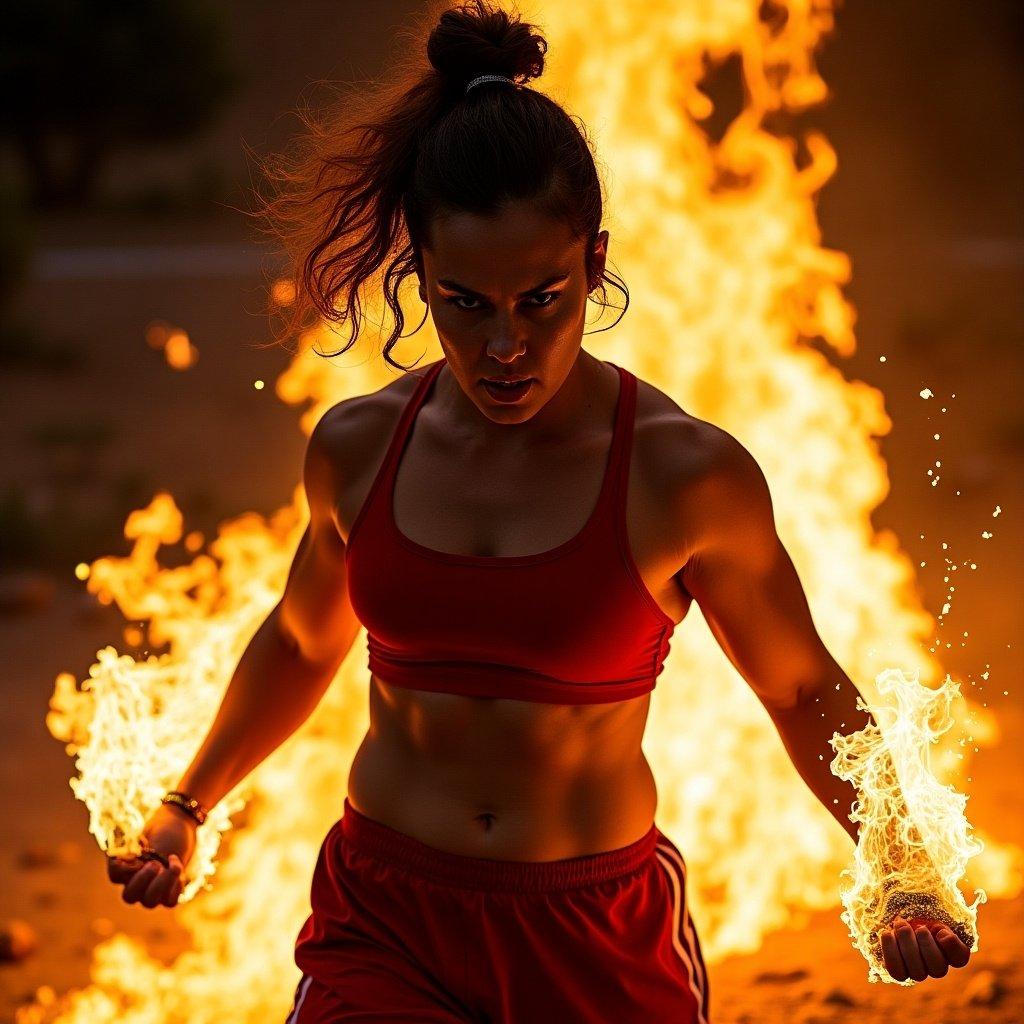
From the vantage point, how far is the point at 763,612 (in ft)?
8.46

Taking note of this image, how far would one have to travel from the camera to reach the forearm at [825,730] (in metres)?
2.59

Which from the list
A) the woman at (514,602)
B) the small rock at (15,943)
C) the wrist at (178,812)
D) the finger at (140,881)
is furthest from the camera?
the small rock at (15,943)

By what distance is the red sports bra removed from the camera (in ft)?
7.98

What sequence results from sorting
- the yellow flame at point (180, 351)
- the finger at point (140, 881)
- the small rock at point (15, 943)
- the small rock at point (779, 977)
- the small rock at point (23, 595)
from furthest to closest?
the yellow flame at point (180, 351) → the small rock at point (23, 595) → the small rock at point (15, 943) → the small rock at point (779, 977) → the finger at point (140, 881)

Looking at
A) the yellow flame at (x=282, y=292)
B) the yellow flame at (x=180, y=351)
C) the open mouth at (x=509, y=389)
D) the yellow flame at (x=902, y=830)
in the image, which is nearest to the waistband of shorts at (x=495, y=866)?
the yellow flame at (x=902, y=830)

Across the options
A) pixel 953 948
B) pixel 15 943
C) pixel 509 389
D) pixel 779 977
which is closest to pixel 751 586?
pixel 509 389

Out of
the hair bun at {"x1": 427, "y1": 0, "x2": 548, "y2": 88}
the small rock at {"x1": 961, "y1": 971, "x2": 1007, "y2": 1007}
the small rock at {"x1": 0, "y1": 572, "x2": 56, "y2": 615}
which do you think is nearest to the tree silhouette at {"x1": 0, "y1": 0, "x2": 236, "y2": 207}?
the small rock at {"x1": 0, "y1": 572, "x2": 56, "y2": 615}

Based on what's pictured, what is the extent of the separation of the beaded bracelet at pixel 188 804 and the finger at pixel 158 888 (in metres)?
0.16

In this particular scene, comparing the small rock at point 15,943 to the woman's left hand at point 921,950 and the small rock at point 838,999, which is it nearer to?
the small rock at point 838,999

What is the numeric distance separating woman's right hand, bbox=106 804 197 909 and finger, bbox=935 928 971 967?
45.7 inches

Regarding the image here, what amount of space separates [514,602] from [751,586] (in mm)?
370

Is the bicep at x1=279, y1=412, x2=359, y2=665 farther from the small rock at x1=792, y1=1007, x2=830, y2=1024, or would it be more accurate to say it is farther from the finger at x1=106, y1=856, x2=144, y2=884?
the small rock at x1=792, y1=1007, x2=830, y2=1024

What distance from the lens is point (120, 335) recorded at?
589 inches

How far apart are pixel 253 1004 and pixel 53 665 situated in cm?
327
